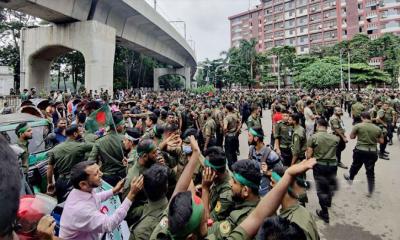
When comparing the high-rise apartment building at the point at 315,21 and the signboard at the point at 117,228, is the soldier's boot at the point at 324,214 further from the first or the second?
the high-rise apartment building at the point at 315,21

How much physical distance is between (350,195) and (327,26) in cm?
6543

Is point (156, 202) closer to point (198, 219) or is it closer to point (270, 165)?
point (198, 219)

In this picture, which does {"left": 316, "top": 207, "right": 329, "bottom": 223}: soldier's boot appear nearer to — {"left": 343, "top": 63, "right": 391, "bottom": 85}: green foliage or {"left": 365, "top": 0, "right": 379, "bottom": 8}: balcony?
{"left": 343, "top": 63, "right": 391, "bottom": 85}: green foliage

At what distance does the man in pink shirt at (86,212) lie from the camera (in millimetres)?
2369

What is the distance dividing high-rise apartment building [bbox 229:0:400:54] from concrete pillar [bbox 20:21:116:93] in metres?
56.0

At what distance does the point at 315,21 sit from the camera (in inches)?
2539

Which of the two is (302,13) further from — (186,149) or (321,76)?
(186,149)

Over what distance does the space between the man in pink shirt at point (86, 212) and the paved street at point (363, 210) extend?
3149mm

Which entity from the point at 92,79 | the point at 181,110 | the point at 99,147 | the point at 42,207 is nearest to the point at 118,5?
the point at 92,79

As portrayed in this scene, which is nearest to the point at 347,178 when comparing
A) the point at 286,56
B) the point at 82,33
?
the point at 82,33

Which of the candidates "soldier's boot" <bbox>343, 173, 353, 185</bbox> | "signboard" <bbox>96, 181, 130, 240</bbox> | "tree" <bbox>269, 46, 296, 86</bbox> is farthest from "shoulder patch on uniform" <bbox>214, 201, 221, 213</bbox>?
"tree" <bbox>269, 46, 296, 86</bbox>

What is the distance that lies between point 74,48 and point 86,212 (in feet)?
48.2

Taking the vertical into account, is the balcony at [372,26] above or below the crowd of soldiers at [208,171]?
above

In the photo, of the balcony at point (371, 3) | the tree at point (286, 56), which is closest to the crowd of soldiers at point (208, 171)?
the tree at point (286, 56)
